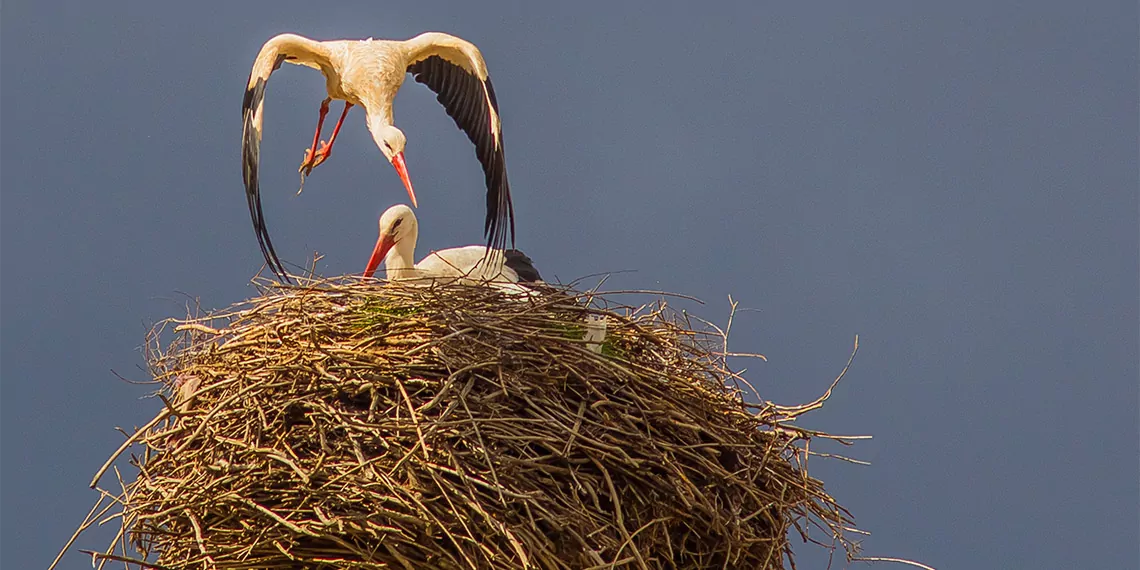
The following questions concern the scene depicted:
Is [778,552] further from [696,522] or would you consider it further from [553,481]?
[553,481]

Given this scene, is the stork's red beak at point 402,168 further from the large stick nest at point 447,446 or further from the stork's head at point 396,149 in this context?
the large stick nest at point 447,446

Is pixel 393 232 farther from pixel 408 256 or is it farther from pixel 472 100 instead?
pixel 472 100

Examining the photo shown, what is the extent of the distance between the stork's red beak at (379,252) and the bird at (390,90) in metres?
0.18

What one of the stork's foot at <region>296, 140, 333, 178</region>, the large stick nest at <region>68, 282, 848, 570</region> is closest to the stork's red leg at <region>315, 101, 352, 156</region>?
the stork's foot at <region>296, 140, 333, 178</region>

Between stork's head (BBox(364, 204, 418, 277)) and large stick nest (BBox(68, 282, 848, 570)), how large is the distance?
59 centimetres

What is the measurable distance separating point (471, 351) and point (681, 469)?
1.35ft

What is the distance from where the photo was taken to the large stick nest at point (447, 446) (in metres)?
2.23

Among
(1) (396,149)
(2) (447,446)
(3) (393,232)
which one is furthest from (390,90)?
(2) (447,446)

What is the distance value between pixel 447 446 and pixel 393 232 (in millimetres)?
1007

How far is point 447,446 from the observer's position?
2.26 m

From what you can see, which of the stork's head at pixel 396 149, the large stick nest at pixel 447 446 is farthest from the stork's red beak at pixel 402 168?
the large stick nest at pixel 447 446

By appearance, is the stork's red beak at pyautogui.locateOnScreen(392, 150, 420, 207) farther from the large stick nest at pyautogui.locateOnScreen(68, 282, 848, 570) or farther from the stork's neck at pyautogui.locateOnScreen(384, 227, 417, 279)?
the large stick nest at pyautogui.locateOnScreen(68, 282, 848, 570)

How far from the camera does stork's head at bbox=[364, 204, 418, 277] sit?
3172 mm

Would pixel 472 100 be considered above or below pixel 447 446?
above
